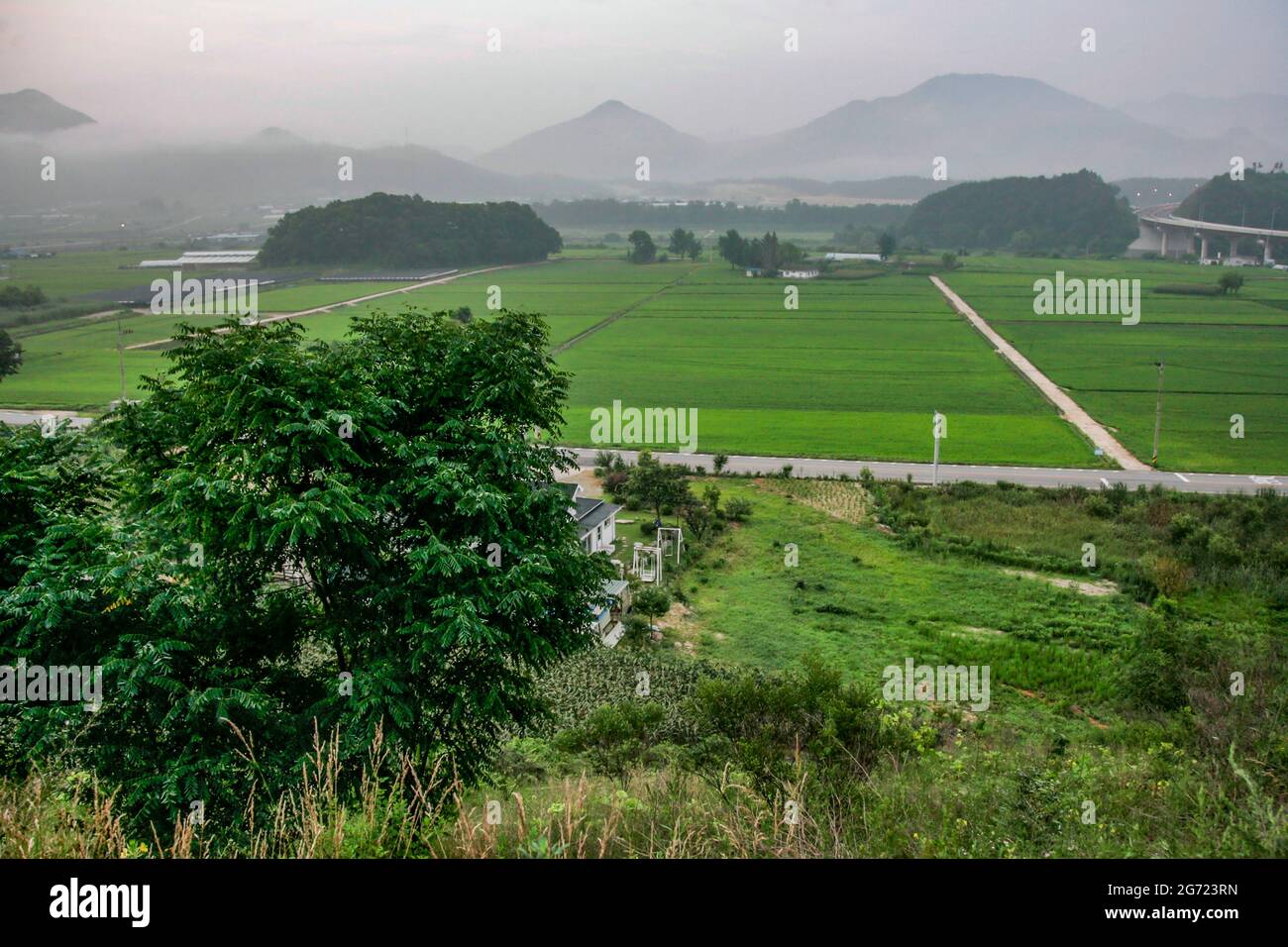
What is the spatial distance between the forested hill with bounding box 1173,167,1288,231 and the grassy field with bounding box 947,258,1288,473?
25.8 m

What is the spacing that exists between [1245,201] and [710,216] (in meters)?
82.0

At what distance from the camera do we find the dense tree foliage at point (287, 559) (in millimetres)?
7953

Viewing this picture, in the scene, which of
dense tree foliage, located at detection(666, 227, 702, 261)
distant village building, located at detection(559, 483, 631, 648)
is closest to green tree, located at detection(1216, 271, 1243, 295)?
dense tree foliage, located at detection(666, 227, 702, 261)

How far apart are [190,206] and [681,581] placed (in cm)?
12806

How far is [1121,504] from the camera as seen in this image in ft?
93.0

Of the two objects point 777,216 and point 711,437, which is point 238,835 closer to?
point 711,437

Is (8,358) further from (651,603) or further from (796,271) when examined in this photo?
(796,271)

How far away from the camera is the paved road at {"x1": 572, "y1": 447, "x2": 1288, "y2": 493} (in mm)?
31219

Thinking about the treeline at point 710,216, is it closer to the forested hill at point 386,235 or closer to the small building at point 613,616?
the forested hill at point 386,235
